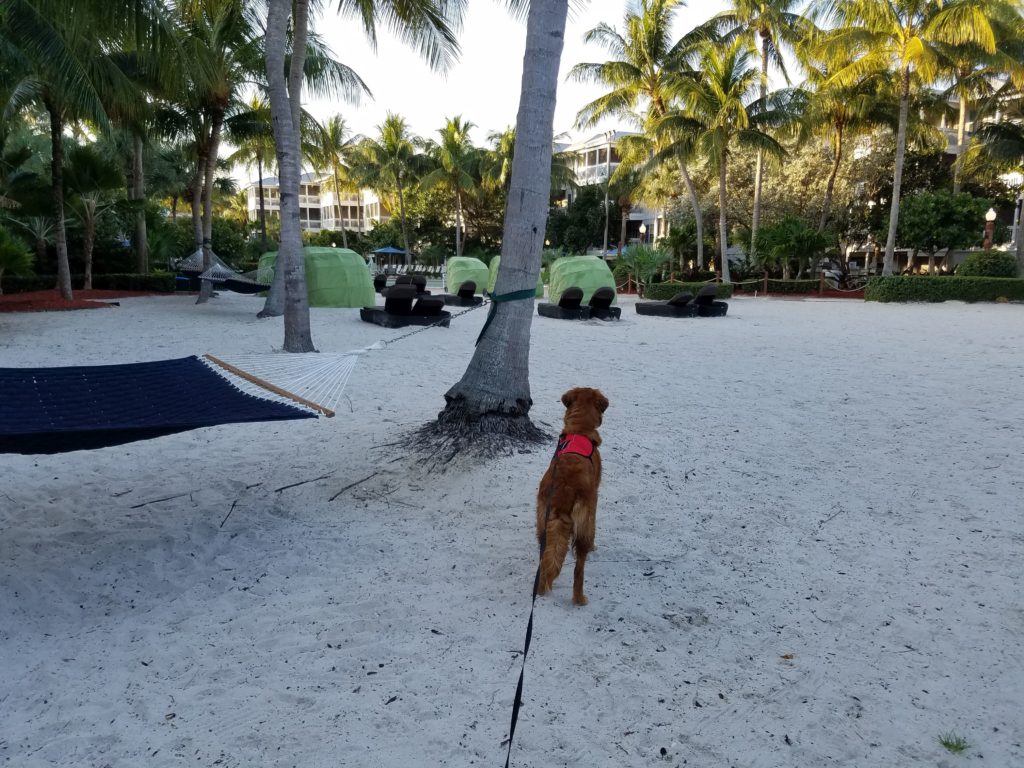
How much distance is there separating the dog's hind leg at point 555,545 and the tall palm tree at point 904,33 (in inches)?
777

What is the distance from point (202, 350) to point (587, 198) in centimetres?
3203

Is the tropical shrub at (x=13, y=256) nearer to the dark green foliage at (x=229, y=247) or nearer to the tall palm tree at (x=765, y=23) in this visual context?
the dark green foliage at (x=229, y=247)

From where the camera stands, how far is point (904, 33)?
58.7 ft

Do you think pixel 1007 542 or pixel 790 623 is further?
pixel 1007 542

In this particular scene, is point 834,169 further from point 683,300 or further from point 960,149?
point 683,300

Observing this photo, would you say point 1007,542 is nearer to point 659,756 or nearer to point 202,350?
point 659,756

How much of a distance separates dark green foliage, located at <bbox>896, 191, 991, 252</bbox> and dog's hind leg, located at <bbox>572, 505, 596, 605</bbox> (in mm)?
25191

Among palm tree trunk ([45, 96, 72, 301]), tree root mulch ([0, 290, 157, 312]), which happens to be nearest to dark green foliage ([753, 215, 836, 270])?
tree root mulch ([0, 290, 157, 312])

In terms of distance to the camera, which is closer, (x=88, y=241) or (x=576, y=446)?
(x=576, y=446)

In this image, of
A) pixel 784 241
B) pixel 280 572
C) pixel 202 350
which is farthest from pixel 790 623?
pixel 784 241

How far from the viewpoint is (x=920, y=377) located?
23.9 ft

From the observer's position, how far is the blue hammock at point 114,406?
103 inches

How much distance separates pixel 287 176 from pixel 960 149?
30917mm

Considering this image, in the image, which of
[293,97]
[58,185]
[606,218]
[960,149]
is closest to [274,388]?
[293,97]
